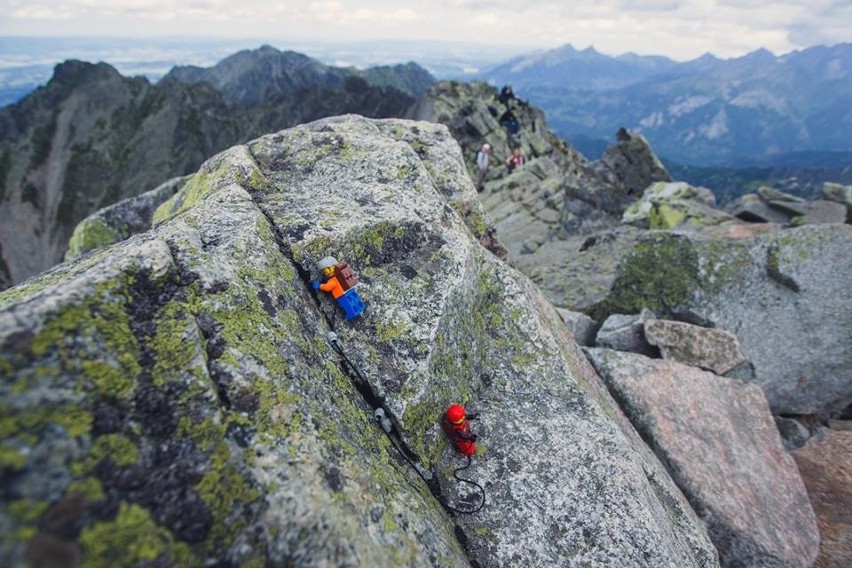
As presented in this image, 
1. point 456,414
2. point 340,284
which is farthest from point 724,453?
point 340,284

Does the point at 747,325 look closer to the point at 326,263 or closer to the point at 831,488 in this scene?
the point at 831,488

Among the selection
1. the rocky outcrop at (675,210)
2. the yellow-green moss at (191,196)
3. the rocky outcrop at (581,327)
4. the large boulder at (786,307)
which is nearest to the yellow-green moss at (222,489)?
the yellow-green moss at (191,196)

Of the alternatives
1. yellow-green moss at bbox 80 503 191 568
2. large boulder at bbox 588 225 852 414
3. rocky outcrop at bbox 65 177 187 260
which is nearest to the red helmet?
yellow-green moss at bbox 80 503 191 568

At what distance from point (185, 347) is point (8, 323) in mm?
1763

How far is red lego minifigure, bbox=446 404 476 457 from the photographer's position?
8.73m

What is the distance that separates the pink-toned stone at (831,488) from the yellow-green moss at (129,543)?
13894 millimetres

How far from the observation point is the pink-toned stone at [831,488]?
11750mm

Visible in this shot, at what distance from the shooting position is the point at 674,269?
685 inches

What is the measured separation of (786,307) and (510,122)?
213 feet

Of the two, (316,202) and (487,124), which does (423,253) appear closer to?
(316,202)

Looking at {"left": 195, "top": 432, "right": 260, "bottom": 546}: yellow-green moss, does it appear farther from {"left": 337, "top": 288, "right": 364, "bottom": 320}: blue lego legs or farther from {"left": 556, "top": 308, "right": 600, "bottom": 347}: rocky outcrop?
{"left": 556, "top": 308, "right": 600, "bottom": 347}: rocky outcrop

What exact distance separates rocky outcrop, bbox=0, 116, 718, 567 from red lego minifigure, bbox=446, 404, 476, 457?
0.31 m

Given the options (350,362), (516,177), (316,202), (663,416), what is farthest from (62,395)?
(516,177)

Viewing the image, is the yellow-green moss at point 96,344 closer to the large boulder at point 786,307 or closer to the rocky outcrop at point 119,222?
the rocky outcrop at point 119,222
